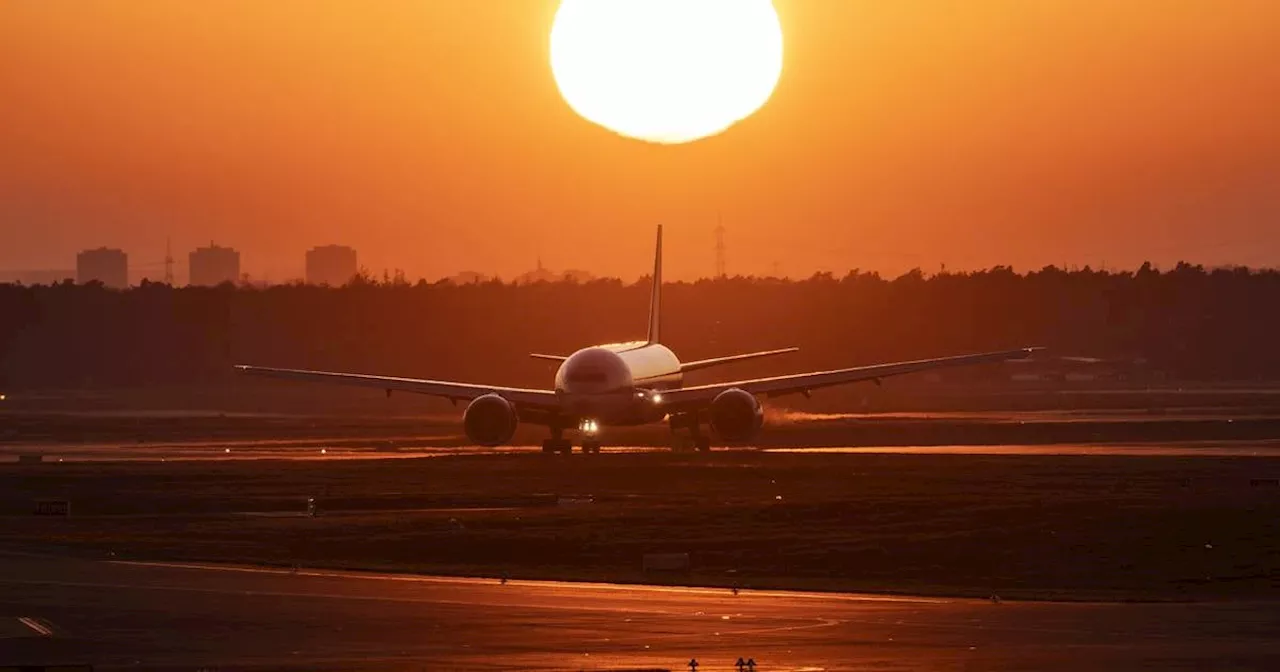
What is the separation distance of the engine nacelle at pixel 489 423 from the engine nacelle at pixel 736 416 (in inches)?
266

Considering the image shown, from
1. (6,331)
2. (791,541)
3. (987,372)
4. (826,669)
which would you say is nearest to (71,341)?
(6,331)

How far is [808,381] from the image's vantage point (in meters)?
72.8

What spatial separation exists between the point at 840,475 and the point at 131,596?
25.9m

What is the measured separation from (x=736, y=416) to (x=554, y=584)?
35805 mm

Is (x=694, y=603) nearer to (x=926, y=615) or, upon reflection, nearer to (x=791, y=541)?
(x=926, y=615)

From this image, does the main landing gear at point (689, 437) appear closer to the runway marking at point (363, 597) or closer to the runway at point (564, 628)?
the runway at point (564, 628)

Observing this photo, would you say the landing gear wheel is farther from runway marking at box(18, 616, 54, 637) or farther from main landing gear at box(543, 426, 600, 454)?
runway marking at box(18, 616, 54, 637)

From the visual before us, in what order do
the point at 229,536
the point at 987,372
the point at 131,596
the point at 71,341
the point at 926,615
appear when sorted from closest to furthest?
the point at 926,615
the point at 131,596
the point at 229,536
the point at 987,372
the point at 71,341

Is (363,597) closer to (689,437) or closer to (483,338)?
(689,437)

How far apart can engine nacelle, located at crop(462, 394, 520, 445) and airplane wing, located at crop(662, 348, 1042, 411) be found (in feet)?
17.2

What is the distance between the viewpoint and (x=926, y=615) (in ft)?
94.4

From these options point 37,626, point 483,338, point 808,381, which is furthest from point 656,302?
point 483,338

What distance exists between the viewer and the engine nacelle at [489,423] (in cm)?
6944

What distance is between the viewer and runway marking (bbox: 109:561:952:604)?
31.2m
